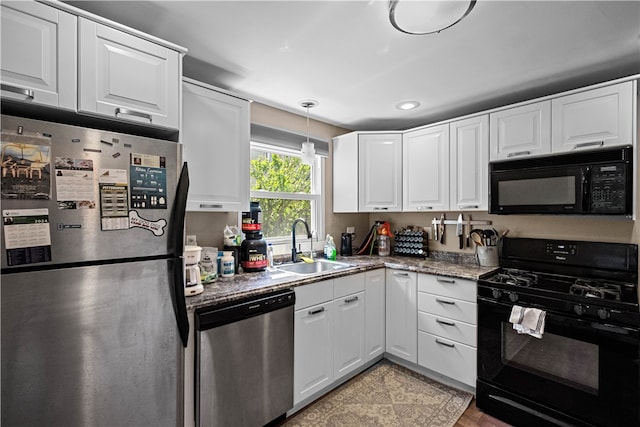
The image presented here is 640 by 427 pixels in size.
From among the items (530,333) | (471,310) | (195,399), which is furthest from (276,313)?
(530,333)

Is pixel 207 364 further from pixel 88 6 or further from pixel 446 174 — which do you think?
pixel 446 174

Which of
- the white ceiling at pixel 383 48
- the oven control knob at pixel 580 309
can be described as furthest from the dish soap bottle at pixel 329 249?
the oven control knob at pixel 580 309

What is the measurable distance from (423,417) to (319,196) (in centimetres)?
207

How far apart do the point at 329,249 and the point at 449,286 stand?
3.77 feet

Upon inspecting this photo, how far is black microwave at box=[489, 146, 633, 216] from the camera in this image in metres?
1.94

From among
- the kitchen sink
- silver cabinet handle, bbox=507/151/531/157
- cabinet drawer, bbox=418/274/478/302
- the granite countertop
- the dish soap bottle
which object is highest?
silver cabinet handle, bbox=507/151/531/157

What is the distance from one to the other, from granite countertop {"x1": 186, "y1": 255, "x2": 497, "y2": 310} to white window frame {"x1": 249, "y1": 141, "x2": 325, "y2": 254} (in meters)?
0.37

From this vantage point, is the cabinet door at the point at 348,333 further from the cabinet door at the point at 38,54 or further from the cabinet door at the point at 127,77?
the cabinet door at the point at 38,54

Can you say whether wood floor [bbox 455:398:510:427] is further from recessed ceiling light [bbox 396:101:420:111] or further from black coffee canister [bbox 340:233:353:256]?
recessed ceiling light [bbox 396:101:420:111]

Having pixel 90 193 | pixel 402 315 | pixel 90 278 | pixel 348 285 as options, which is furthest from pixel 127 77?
pixel 402 315

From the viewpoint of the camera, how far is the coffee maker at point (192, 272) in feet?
5.47

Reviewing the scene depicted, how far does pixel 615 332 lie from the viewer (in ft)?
5.47

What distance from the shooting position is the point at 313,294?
7.01 feet

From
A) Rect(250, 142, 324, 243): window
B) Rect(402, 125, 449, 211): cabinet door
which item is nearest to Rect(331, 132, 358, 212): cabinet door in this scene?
Rect(250, 142, 324, 243): window
